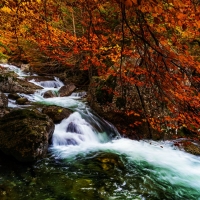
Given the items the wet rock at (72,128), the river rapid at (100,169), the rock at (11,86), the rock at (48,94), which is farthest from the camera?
the rock at (48,94)

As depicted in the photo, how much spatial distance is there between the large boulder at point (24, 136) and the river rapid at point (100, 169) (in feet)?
0.91

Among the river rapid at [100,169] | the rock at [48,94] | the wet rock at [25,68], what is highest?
the wet rock at [25,68]

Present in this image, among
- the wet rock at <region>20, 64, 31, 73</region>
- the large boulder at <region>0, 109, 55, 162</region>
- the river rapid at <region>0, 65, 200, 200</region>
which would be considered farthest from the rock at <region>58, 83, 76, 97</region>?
the large boulder at <region>0, 109, 55, 162</region>

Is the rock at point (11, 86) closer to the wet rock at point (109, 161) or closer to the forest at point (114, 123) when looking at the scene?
the forest at point (114, 123)

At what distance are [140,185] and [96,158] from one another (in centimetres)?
177

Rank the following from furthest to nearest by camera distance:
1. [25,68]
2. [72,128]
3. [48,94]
Result: [25,68]
[48,94]
[72,128]

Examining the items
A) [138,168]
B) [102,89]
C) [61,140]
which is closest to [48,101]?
[102,89]

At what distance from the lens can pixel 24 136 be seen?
5.98 metres

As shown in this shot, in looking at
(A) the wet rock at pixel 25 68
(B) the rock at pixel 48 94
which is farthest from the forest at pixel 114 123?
(A) the wet rock at pixel 25 68

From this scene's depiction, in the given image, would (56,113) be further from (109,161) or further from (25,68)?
(25,68)

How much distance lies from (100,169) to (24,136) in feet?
7.21

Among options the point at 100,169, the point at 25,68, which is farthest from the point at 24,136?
the point at 25,68

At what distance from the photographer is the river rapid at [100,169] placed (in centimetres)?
483

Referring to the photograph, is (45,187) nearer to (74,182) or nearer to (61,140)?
(74,182)
